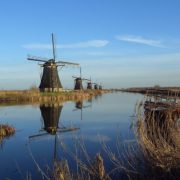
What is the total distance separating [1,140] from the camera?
1736 cm

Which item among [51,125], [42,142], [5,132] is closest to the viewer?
[42,142]

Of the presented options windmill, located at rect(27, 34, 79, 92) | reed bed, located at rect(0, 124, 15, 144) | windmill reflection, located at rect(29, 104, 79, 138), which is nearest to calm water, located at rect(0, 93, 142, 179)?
windmill reflection, located at rect(29, 104, 79, 138)

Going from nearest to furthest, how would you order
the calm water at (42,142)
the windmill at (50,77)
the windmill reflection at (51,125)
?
1. the calm water at (42,142)
2. the windmill reflection at (51,125)
3. the windmill at (50,77)

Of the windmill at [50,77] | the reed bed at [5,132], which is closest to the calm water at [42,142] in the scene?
the reed bed at [5,132]

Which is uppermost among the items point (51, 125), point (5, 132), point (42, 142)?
point (5, 132)

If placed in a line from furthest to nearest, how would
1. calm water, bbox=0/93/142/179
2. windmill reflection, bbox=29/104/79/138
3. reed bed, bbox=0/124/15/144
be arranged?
windmill reflection, bbox=29/104/79/138, reed bed, bbox=0/124/15/144, calm water, bbox=0/93/142/179

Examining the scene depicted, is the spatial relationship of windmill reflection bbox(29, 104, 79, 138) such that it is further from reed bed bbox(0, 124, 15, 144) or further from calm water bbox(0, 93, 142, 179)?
reed bed bbox(0, 124, 15, 144)

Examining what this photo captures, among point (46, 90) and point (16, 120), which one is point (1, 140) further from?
point (46, 90)

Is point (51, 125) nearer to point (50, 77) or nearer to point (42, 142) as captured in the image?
point (42, 142)

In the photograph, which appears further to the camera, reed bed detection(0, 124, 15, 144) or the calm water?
reed bed detection(0, 124, 15, 144)

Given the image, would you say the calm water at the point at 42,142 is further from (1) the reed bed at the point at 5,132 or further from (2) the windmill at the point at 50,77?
(2) the windmill at the point at 50,77

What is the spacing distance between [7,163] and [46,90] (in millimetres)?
39489

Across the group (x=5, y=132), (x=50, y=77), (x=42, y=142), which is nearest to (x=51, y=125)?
(x=5, y=132)

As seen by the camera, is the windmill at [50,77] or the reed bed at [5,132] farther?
the windmill at [50,77]
